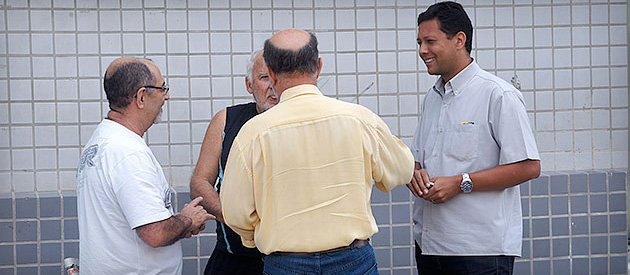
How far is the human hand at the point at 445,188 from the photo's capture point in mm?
3494

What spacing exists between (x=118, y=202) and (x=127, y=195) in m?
0.08

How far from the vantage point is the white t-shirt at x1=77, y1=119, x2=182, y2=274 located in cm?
310

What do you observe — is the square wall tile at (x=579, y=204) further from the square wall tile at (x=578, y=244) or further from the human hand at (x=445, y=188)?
the human hand at (x=445, y=188)

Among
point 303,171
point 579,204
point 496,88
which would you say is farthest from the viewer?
point 579,204

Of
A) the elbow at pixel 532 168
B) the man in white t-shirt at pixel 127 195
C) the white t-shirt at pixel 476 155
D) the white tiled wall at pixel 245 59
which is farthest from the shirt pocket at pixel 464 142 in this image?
the white tiled wall at pixel 245 59

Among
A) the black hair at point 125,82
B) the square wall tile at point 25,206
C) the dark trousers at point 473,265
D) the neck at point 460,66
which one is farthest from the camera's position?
the square wall tile at point 25,206

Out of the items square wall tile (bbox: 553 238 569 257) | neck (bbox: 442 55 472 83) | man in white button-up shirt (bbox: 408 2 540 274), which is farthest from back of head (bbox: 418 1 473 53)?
square wall tile (bbox: 553 238 569 257)

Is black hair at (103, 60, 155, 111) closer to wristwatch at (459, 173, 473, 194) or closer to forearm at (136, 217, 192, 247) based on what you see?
forearm at (136, 217, 192, 247)

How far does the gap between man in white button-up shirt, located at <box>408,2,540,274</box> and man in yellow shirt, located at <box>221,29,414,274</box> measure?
73cm

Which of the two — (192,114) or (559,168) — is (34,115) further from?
(559,168)

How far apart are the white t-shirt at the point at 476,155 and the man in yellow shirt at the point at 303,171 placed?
29.8 inches

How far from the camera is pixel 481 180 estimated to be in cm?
347

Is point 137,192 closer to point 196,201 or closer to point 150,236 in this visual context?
point 150,236

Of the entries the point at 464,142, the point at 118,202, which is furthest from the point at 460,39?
the point at 118,202
